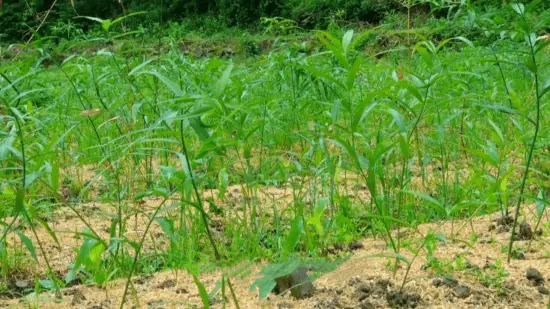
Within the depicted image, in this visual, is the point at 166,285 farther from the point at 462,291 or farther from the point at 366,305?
the point at 462,291

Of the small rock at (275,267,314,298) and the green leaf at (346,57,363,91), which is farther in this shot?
the green leaf at (346,57,363,91)

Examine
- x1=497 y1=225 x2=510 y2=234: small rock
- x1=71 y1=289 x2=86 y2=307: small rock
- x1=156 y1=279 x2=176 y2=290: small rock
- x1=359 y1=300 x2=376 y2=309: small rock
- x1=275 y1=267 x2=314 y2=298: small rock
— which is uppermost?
x1=275 y1=267 x2=314 y2=298: small rock

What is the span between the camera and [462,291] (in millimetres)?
2031

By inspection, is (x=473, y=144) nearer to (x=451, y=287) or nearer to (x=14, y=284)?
(x=451, y=287)

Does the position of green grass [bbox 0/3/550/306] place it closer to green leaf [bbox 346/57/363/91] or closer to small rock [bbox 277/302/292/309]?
green leaf [bbox 346/57/363/91]

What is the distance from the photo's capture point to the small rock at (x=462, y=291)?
2.03 metres

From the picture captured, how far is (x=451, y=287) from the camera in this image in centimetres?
207

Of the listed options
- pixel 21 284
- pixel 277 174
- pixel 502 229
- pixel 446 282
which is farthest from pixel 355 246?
pixel 21 284

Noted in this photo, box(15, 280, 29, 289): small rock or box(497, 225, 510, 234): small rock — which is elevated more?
box(497, 225, 510, 234): small rock

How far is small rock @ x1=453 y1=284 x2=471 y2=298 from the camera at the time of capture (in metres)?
2.03

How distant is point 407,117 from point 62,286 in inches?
78.4

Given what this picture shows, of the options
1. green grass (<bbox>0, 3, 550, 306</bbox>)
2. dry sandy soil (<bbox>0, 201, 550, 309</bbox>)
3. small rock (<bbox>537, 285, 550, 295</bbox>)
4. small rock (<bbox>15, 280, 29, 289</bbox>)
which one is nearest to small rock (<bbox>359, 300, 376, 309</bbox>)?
dry sandy soil (<bbox>0, 201, 550, 309</bbox>)

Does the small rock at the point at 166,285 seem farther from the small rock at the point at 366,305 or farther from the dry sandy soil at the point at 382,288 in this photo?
the small rock at the point at 366,305

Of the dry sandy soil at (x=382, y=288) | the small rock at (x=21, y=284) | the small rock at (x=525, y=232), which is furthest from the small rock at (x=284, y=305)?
the small rock at (x=21, y=284)
